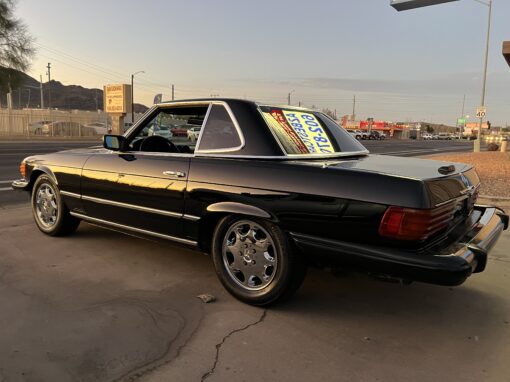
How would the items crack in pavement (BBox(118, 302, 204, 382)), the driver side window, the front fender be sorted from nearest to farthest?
crack in pavement (BBox(118, 302, 204, 382)) → the front fender → the driver side window

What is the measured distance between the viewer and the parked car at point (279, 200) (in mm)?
2879

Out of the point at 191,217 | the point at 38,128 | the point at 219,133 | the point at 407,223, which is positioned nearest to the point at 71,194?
the point at 191,217

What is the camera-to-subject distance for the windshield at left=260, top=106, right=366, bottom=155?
368cm

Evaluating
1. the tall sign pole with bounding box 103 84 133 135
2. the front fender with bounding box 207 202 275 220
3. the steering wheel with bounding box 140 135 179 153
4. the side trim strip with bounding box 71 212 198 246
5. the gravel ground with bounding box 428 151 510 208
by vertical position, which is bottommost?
the gravel ground with bounding box 428 151 510 208

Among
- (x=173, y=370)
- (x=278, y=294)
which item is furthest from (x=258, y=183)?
(x=173, y=370)

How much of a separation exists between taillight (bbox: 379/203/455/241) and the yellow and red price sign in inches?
43.7

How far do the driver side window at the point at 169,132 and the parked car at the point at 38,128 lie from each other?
42.7m

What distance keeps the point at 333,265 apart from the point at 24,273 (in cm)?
276

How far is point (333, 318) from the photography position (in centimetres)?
338

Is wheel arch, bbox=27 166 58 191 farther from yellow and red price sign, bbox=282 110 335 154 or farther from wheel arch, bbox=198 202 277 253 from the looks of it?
yellow and red price sign, bbox=282 110 335 154

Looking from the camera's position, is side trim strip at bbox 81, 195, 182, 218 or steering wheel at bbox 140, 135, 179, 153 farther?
steering wheel at bbox 140, 135, 179, 153

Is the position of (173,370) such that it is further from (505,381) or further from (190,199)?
(505,381)

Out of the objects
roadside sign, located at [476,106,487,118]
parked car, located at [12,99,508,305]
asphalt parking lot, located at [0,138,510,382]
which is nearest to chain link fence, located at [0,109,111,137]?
roadside sign, located at [476,106,487,118]

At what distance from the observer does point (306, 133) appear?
157 inches
